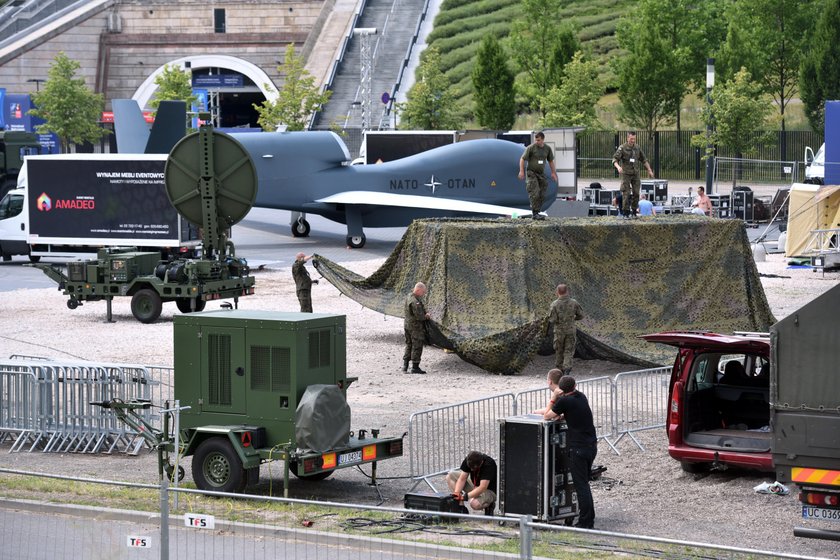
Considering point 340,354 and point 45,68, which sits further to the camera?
point 45,68

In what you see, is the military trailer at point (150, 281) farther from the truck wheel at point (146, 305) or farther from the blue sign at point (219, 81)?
the blue sign at point (219, 81)

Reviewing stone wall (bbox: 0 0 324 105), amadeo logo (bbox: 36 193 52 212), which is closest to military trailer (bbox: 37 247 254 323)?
amadeo logo (bbox: 36 193 52 212)

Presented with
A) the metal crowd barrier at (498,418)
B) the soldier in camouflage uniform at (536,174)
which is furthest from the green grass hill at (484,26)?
the metal crowd barrier at (498,418)

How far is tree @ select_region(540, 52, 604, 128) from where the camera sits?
59.7m

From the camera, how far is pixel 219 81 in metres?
90.2

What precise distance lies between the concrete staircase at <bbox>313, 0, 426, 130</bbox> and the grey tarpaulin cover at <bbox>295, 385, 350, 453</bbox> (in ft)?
188

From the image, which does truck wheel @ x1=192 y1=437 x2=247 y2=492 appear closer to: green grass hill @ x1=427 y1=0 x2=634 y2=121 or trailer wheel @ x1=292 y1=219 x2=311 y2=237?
trailer wheel @ x1=292 y1=219 x2=311 y2=237

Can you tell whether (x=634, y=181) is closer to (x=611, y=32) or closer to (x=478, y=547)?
(x=478, y=547)

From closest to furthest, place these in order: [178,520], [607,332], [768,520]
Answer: [178,520] < [768,520] < [607,332]

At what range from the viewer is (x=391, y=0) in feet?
287

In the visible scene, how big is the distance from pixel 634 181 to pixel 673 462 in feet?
36.6

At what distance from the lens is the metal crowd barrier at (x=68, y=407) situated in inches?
603

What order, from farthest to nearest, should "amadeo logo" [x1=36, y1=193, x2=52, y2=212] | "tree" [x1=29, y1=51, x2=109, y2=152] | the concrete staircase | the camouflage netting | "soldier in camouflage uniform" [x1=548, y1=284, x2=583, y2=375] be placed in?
1. the concrete staircase
2. "tree" [x1=29, y1=51, x2=109, y2=152]
3. "amadeo logo" [x1=36, y1=193, x2=52, y2=212]
4. the camouflage netting
5. "soldier in camouflage uniform" [x1=548, y1=284, x2=583, y2=375]

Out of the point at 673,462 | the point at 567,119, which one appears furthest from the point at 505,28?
the point at 673,462
